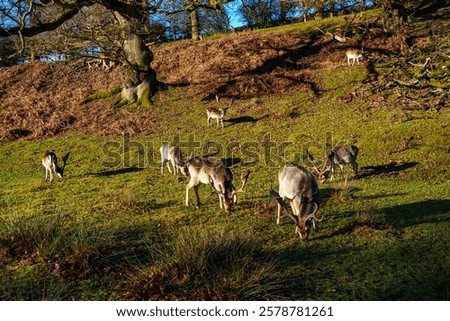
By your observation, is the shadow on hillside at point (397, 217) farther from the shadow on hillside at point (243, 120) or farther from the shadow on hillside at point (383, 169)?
the shadow on hillside at point (243, 120)

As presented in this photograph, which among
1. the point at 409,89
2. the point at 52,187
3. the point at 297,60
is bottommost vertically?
the point at 52,187

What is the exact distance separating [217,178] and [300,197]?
3522 mm

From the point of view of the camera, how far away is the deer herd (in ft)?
34.6

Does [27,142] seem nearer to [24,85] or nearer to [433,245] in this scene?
[24,85]

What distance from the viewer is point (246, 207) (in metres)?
13.8

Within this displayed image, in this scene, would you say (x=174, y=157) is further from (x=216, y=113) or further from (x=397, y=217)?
(x=397, y=217)

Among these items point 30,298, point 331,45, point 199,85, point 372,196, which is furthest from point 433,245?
point 331,45

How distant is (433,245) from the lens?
941 centimetres

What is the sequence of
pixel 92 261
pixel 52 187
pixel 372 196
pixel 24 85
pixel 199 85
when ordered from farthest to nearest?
pixel 24 85 → pixel 199 85 → pixel 52 187 → pixel 372 196 → pixel 92 261

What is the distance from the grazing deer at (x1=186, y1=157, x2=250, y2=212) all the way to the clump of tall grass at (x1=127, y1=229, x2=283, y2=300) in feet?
13.4

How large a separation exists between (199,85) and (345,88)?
1146 cm

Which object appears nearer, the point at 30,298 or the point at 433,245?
the point at 30,298

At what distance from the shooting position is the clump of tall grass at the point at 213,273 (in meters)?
7.54

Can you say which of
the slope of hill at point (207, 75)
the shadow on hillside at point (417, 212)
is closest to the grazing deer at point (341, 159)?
the shadow on hillside at point (417, 212)
